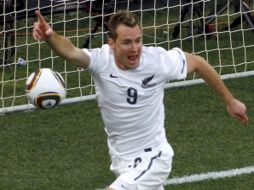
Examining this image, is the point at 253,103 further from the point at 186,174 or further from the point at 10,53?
the point at 10,53

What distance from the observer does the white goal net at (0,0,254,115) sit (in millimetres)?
9914

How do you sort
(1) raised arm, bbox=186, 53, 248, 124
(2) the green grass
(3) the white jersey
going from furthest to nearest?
1. (2) the green grass
2. (1) raised arm, bbox=186, 53, 248, 124
3. (3) the white jersey

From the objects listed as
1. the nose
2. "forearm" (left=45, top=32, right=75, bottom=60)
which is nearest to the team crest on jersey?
the nose

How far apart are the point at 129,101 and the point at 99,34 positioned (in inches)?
246

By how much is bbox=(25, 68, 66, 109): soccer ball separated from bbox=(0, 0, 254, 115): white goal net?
3.16 meters

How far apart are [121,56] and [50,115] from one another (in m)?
3.77

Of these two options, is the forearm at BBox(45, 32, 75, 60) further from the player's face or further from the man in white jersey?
the player's face

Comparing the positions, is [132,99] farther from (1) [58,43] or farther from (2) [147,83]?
(1) [58,43]

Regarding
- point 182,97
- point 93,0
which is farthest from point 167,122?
point 93,0

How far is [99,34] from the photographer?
11.3 m

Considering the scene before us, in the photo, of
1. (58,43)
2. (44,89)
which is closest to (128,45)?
(58,43)

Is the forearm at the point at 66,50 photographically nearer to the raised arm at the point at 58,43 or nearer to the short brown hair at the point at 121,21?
the raised arm at the point at 58,43

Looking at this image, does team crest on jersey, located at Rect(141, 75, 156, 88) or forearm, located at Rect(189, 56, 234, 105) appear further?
forearm, located at Rect(189, 56, 234, 105)

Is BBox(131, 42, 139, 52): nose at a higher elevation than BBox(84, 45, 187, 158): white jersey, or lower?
higher
